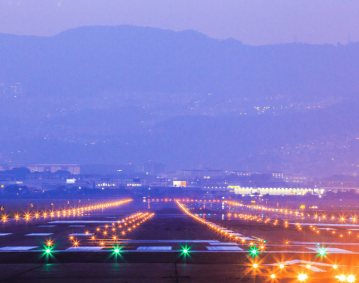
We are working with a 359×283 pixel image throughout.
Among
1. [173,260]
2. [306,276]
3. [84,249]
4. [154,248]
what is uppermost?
[84,249]

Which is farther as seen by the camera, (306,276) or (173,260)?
(173,260)

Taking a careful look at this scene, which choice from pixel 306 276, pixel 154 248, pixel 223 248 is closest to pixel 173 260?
pixel 154 248

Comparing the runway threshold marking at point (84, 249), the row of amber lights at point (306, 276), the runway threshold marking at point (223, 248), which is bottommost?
the row of amber lights at point (306, 276)

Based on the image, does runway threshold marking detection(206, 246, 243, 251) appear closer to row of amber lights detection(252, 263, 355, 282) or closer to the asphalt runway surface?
the asphalt runway surface

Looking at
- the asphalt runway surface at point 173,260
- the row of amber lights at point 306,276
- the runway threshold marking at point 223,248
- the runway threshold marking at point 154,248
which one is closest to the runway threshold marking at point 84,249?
the asphalt runway surface at point 173,260

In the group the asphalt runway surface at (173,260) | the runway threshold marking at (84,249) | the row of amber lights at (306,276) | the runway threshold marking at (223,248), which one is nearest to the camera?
the row of amber lights at (306,276)

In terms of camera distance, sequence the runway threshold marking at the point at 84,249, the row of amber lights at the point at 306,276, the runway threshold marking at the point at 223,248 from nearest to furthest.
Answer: the row of amber lights at the point at 306,276 → the runway threshold marking at the point at 84,249 → the runway threshold marking at the point at 223,248

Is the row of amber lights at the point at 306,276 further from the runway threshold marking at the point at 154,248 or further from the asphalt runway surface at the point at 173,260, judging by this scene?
the runway threshold marking at the point at 154,248

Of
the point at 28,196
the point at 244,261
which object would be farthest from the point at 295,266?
the point at 28,196

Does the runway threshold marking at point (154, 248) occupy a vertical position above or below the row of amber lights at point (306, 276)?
above

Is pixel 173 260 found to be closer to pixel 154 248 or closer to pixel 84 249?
pixel 154 248

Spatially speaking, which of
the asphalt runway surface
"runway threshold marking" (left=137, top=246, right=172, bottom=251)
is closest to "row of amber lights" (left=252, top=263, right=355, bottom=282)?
the asphalt runway surface

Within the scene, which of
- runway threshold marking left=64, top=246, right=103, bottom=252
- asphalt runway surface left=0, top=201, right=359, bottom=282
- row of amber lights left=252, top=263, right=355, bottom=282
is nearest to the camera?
row of amber lights left=252, top=263, right=355, bottom=282
